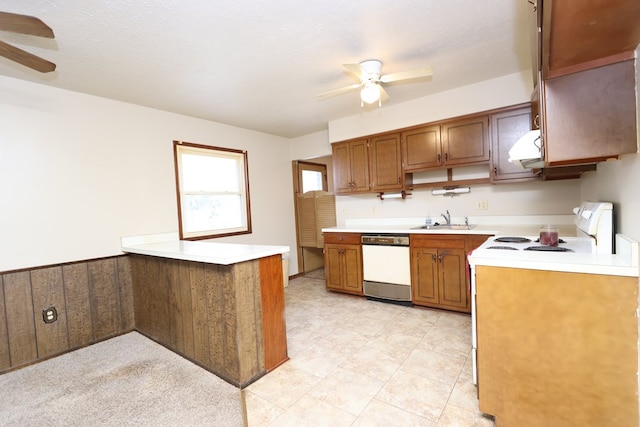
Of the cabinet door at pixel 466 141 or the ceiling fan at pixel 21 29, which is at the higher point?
the ceiling fan at pixel 21 29

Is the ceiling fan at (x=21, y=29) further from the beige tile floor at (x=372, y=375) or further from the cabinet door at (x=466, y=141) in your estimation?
the cabinet door at (x=466, y=141)

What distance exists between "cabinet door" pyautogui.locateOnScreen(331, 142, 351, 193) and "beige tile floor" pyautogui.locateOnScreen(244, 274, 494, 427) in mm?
1724

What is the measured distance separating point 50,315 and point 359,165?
361 cm

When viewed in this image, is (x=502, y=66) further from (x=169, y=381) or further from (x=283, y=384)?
(x=169, y=381)

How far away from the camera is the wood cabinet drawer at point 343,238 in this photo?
3773mm

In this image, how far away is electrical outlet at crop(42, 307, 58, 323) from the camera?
259 centimetres

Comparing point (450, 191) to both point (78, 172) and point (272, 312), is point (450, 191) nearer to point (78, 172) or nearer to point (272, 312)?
point (272, 312)

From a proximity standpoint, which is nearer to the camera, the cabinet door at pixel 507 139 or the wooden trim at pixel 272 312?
the wooden trim at pixel 272 312

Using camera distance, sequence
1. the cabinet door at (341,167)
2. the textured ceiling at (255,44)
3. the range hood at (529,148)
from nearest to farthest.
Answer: the range hood at (529,148), the textured ceiling at (255,44), the cabinet door at (341,167)

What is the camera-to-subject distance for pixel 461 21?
2.01m

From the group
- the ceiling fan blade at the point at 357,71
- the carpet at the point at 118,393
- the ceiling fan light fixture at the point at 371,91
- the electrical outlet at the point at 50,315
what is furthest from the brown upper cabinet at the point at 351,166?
the electrical outlet at the point at 50,315

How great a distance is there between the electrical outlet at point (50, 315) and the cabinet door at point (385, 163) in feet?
11.7

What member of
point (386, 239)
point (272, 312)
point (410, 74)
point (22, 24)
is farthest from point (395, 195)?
point (22, 24)

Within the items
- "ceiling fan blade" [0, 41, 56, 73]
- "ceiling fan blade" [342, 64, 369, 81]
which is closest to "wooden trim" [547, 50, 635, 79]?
"ceiling fan blade" [342, 64, 369, 81]
